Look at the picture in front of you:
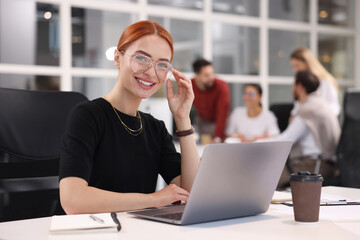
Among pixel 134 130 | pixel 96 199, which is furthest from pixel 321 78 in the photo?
pixel 96 199

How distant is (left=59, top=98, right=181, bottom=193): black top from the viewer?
138cm

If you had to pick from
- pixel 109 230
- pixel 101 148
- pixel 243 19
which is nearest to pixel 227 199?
pixel 109 230

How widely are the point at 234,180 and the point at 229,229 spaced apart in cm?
12

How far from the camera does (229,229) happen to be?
1062 mm

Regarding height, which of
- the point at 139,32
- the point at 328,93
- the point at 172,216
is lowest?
the point at 172,216

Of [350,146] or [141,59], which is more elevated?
[141,59]

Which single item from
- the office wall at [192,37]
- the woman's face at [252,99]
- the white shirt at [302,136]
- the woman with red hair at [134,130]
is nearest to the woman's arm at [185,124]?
the woman with red hair at [134,130]

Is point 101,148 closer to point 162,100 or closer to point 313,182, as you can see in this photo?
point 313,182

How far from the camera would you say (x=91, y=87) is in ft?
16.9

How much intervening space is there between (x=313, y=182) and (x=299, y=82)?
3.09 meters

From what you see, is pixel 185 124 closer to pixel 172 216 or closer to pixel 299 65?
pixel 172 216

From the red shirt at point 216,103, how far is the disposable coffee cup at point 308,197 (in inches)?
149

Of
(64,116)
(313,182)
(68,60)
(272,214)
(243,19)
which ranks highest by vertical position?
(243,19)

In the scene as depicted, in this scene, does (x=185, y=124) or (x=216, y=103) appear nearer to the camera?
(x=185, y=124)
